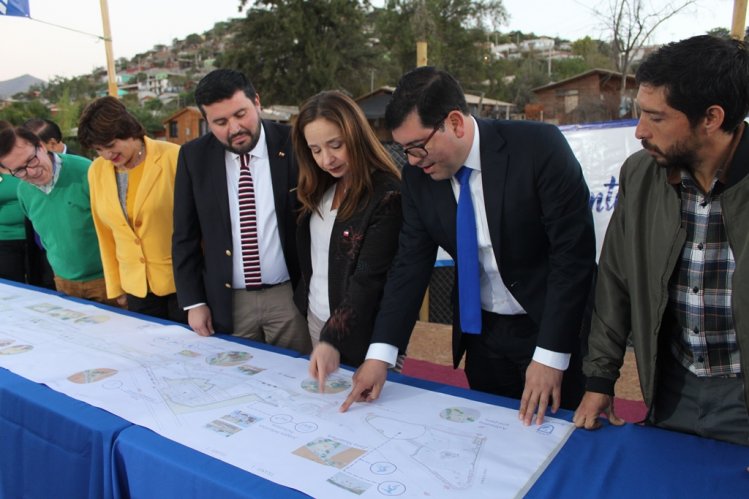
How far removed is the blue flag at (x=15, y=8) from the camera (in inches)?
185

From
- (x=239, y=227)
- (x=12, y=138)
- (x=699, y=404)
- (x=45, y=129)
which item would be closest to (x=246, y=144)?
(x=239, y=227)

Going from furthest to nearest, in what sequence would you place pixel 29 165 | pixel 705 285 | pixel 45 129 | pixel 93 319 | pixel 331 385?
1. pixel 45 129
2. pixel 29 165
3. pixel 93 319
4. pixel 331 385
5. pixel 705 285

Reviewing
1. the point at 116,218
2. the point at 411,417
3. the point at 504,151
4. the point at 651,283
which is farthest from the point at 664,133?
the point at 116,218

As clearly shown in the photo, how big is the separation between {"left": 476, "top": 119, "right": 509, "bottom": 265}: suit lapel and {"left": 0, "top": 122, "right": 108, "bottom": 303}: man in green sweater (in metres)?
2.03

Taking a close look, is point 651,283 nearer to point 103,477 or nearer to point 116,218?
point 103,477

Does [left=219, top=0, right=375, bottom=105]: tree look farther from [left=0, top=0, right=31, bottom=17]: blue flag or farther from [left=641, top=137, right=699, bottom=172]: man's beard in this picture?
[left=641, top=137, right=699, bottom=172]: man's beard

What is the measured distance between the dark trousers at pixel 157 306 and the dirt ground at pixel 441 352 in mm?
1841

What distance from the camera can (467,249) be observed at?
1489 millimetres

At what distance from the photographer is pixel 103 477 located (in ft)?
4.12

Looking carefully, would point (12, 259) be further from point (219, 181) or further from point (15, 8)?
point (15, 8)

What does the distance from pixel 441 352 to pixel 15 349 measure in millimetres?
2615

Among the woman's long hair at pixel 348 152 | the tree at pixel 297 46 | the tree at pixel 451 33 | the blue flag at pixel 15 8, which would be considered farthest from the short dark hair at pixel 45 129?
the tree at pixel 451 33

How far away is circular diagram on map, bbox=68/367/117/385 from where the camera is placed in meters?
1.56

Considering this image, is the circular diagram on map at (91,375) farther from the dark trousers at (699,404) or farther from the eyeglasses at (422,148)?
the dark trousers at (699,404)
